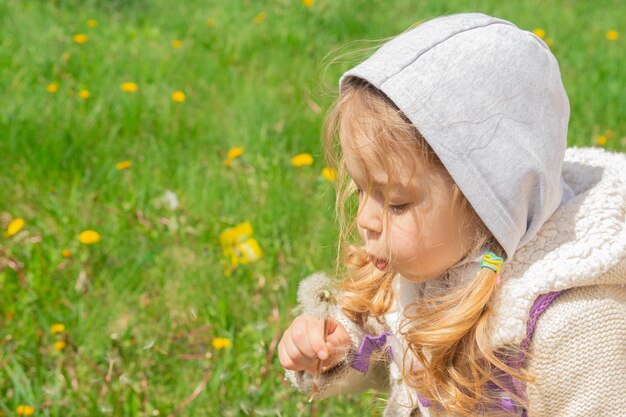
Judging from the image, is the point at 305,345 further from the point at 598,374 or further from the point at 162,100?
the point at 162,100

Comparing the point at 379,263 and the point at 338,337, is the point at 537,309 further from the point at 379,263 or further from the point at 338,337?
the point at 338,337

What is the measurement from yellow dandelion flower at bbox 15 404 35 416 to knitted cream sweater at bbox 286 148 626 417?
1015mm

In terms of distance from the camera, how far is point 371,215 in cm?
129

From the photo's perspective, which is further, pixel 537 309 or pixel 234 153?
pixel 234 153

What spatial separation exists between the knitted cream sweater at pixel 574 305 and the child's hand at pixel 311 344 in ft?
0.93

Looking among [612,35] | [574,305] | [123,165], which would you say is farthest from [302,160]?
[612,35]

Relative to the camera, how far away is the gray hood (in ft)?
3.83

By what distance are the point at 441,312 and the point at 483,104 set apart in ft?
1.21

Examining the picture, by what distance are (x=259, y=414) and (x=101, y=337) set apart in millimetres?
472

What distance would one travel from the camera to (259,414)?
5.88 feet

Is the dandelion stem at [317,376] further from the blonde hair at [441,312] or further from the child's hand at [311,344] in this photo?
the blonde hair at [441,312]

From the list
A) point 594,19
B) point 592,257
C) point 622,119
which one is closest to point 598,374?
point 592,257

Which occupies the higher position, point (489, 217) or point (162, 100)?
point (489, 217)

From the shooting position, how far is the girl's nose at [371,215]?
1.28 meters
